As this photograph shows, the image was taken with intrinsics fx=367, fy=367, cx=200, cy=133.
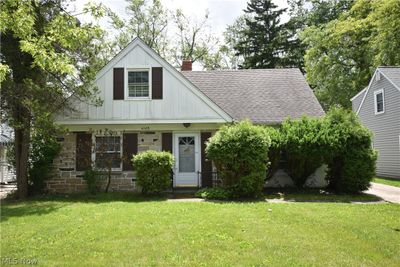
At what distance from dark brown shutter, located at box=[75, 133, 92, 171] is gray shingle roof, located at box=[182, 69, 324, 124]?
5.94m

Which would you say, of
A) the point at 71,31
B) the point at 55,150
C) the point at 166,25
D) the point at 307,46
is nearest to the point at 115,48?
the point at 166,25

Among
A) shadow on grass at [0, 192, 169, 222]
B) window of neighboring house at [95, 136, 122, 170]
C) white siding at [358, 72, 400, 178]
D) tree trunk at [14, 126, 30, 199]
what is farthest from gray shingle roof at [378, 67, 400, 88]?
tree trunk at [14, 126, 30, 199]

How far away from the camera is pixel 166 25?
1329 inches

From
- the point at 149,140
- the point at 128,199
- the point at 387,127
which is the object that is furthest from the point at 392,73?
the point at 128,199

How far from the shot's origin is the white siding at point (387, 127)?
19.7 metres

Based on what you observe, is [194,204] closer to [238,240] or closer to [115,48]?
[238,240]

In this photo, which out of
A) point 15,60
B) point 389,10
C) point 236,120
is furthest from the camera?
point 389,10

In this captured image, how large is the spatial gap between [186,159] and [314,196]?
5.15 m

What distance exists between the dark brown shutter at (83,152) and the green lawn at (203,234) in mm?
3805

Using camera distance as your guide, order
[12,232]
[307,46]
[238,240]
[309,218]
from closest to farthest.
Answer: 1. [238,240]
2. [12,232]
3. [309,218]
4. [307,46]

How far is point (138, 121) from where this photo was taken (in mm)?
14273

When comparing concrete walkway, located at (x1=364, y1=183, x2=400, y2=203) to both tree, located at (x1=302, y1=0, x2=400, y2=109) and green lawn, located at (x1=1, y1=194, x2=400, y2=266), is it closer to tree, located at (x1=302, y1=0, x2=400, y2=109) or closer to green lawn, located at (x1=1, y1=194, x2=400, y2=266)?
green lawn, located at (x1=1, y1=194, x2=400, y2=266)

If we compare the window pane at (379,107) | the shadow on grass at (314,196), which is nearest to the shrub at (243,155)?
the shadow on grass at (314,196)

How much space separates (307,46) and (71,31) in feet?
101
